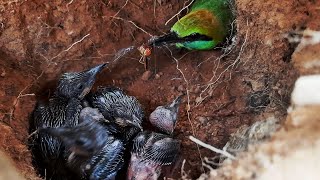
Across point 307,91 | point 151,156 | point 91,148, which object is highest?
point 307,91

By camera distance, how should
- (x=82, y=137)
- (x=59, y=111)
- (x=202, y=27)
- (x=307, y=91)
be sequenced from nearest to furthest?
(x=307, y=91)
(x=82, y=137)
(x=59, y=111)
(x=202, y=27)

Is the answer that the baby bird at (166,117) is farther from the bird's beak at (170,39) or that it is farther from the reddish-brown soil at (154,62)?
the bird's beak at (170,39)

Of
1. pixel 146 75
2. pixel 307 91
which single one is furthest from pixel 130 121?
pixel 307 91

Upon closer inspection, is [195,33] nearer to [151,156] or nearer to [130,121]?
[130,121]

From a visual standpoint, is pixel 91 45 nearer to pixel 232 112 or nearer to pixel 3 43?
pixel 3 43

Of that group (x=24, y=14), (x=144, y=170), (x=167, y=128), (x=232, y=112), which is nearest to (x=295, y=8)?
(x=232, y=112)

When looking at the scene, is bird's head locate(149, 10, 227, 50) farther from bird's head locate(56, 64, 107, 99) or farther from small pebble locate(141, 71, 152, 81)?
bird's head locate(56, 64, 107, 99)

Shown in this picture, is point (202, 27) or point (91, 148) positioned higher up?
point (202, 27)
